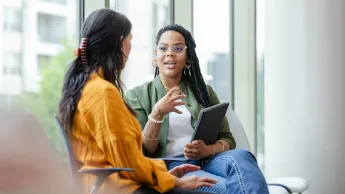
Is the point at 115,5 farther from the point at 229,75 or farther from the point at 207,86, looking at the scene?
the point at 229,75

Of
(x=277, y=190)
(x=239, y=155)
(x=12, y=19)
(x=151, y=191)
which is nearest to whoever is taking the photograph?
(x=151, y=191)

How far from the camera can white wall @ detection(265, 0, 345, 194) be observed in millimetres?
3371

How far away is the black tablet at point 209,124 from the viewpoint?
6.44ft

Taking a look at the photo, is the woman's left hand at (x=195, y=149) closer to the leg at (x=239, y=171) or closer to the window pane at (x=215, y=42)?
the leg at (x=239, y=171)

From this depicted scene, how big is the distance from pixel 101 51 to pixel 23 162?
0.98 meters

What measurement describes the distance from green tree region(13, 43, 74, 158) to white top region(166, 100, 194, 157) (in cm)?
53

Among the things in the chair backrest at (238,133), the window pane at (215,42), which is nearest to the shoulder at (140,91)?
the chair backrest at (238,133)

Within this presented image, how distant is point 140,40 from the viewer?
9.23 ft

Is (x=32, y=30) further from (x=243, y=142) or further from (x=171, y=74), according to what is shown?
(x=243, y=142)

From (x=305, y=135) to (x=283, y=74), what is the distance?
44 centimetres

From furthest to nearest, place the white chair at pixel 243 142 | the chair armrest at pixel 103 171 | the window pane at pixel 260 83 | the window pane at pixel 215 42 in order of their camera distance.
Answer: the window pane at pixel 260 83 < the window pane at pixel 215 42 < the white chair at pixel 243 142 < the chair armrest at pixel 103 171

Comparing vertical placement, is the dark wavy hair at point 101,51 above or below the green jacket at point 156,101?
above

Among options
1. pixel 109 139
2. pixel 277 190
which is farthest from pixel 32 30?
pixel 277 190

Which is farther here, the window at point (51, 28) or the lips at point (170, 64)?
the lips at point (170, 64)
